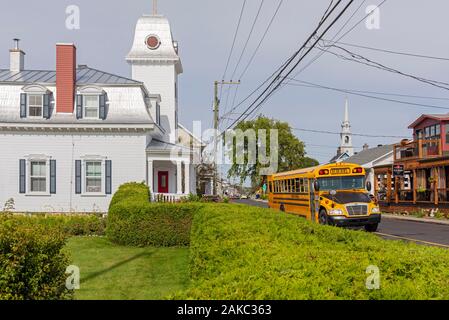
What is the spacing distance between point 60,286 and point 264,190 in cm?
8819

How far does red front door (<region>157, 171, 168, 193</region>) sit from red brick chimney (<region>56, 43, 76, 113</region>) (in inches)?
287

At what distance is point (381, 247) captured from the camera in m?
6.11

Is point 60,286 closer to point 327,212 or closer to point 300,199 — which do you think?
point 327,212

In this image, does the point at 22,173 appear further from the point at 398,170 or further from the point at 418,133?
the point at 418,133

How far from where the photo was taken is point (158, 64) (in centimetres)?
3334

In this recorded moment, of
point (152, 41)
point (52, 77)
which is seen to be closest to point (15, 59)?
point (52, 77)

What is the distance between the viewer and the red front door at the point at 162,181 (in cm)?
3094

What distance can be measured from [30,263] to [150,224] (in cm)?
1084

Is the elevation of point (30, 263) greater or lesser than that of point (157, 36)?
lesser

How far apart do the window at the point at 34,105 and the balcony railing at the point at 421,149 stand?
90.1 feet

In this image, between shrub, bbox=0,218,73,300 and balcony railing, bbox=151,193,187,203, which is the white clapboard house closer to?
balcony railing, bbox=151,193,187,203

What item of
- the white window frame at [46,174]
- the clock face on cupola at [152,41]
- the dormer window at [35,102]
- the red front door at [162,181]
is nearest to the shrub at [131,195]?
the white window frame at [46,174]
